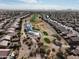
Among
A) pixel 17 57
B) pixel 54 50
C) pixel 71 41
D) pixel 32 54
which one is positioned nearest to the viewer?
pixel 17 57

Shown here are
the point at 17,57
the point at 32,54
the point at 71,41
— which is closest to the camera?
the point at 17,57

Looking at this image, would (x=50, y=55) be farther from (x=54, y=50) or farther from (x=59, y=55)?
(x=54, y=50)

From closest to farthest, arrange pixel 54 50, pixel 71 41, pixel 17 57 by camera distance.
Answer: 1. pixel 17 57
2. pixel 54 50
3. pixel 71 41

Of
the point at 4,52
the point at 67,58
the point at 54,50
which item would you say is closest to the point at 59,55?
the point at 67,58

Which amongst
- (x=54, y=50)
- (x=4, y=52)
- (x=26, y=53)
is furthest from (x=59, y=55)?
(x=4, y=52)

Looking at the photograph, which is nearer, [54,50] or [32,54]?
[32,54]

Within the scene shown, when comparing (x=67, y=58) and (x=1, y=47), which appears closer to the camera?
(x=67, y=58)

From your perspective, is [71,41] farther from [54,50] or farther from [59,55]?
[59,55]

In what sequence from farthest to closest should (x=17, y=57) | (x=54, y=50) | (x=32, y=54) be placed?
(x=54, y=50)
(x=32, y=54)
(x=17, y=57)
